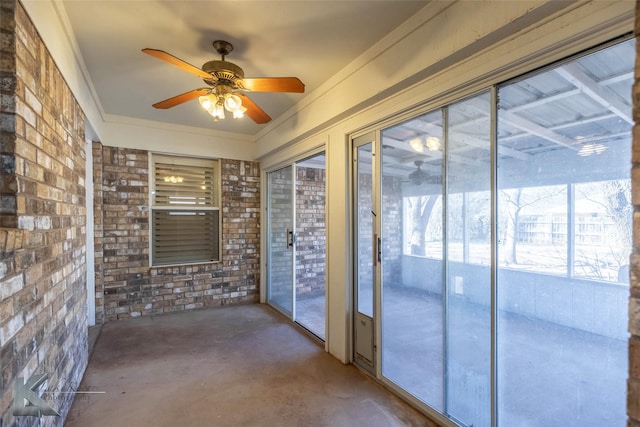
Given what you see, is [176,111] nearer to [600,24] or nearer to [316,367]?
[316,367]

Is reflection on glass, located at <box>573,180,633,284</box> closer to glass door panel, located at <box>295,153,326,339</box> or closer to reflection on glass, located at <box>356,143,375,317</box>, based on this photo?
reflection on glass, located at <box>356,143,375,317</box>

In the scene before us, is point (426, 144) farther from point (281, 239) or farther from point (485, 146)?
point (281, 239)

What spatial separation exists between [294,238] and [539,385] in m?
2.90

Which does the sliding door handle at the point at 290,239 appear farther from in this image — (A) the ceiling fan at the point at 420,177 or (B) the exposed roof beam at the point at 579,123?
(B) the exposed roof beam at the point at 579,123

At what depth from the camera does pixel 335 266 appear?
116 inches

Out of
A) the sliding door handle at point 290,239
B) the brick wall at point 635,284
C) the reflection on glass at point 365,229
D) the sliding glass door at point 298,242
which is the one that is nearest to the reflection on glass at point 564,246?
the brick wall at point 635,284

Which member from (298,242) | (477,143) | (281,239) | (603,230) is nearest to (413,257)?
(477,143)

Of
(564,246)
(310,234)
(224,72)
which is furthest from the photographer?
(310,234)

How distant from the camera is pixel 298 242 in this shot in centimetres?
486

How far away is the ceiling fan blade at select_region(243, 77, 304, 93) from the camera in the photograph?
6.89 feet

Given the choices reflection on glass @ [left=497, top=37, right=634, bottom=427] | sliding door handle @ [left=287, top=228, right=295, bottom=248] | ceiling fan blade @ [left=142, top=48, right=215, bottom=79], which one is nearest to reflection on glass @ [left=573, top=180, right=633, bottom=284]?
reflection on glass @ [left=497, top=37, right=634, bottom=427]

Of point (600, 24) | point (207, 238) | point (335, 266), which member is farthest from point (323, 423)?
point (207, 238)

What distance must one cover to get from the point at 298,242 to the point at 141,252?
214cm

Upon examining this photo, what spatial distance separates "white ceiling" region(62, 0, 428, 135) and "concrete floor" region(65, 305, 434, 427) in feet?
8.44
